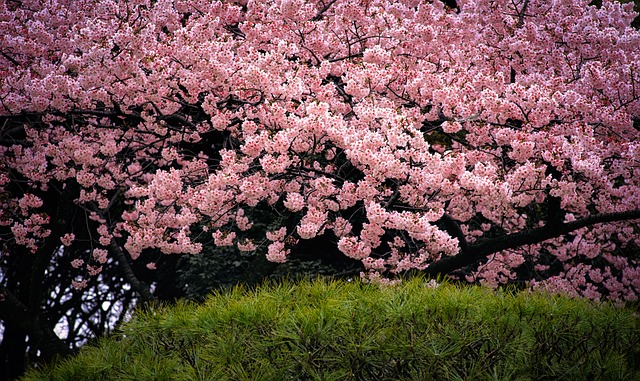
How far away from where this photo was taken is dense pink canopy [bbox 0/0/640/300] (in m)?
7.12

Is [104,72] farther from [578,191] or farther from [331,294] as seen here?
[578,191]

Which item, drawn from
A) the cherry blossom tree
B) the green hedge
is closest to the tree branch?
the cherry blossom tree

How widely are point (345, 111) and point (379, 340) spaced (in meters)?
4.67

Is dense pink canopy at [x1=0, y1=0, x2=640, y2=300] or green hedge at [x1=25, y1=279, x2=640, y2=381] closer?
green hedge at [x1=25, y1=279, x2=640, y2=381]

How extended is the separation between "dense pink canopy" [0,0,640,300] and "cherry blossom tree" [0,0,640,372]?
30 mm

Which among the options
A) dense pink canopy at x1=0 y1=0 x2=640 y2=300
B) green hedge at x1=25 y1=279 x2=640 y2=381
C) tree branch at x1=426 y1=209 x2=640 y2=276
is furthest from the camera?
tree branch at x1=426 y1=209 x2=640 y2=276

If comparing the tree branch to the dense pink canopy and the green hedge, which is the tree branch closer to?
the dense pink canopy

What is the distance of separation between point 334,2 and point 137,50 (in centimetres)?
354

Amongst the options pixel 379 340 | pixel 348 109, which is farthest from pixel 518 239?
pixel 379 340

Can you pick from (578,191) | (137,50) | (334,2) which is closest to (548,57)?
(578,191)

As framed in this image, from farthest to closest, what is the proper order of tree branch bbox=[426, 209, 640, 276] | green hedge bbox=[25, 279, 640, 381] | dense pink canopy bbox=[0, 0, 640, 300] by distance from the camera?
tree branch bbox=[426, 209, 640, 276] → dense pink canopy bbox=[0, 0, 640, 300] → green hedge bbox=[25, 279, 640, 381]

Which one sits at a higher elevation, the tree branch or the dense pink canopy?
the dense pink canopy

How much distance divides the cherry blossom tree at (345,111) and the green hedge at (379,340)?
6.19 feet

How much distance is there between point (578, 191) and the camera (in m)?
8.59
